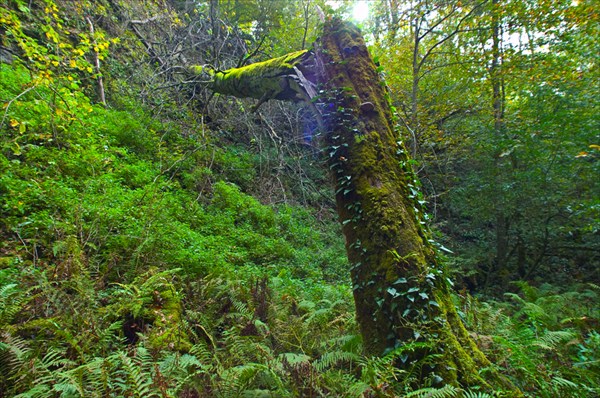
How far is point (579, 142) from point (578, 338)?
16.2 ft

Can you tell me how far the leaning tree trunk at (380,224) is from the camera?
7.06 ft

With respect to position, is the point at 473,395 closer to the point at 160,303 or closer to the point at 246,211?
the point at 160,303

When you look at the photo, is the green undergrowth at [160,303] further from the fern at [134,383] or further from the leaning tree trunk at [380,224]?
the leaning tree trunk at [380,224]

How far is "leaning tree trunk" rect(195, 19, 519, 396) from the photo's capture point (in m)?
2.15

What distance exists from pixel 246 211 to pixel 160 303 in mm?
4243

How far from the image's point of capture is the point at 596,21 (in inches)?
265

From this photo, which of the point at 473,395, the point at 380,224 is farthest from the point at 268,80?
the point at 473,395

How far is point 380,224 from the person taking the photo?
260 cm

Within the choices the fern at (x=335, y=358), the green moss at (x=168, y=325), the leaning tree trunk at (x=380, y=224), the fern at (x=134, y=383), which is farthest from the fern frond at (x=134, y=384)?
the leaning tree trunk at (x=380, y=224)

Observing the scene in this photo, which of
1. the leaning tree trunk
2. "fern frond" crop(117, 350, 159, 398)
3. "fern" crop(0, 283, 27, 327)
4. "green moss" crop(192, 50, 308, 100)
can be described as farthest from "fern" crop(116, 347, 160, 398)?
"green moss" crop(192, 50, 308, 100)

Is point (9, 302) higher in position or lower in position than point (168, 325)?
higher

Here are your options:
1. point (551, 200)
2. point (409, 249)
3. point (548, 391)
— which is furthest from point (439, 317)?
point (551, 200)

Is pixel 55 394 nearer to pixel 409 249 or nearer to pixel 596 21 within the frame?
pixel 409 249

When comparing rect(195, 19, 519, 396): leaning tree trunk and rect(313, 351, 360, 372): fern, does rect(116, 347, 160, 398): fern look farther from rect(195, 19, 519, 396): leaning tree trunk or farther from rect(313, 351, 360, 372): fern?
rect(195, 19, 519, 396): leaning tree trunk
